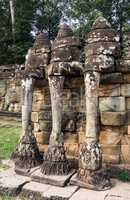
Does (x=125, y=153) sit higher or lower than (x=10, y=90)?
lower

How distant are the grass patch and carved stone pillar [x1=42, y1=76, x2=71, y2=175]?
170 centimetres

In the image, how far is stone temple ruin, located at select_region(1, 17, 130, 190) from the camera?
4.28 metres

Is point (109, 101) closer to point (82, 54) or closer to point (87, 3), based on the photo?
point (82, 54)

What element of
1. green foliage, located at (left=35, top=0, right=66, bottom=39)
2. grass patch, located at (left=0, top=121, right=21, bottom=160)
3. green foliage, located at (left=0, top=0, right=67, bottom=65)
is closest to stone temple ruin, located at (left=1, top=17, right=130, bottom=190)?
grass patch, located at (left=0, top=121, right=21, bottom=160)

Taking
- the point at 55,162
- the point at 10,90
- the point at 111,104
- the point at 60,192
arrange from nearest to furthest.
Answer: the point at 60,192
the point at 55,162
the point at 111,104
the point at 10,90

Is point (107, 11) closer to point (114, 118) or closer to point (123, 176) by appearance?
point (114, 118)

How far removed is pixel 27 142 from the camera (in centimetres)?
492

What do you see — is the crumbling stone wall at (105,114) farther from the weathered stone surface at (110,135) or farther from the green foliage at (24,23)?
the green foliage at (24,23)

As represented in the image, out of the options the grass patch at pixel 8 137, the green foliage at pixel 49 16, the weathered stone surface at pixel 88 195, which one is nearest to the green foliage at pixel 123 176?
the weathered stone surface at pixel 88 195

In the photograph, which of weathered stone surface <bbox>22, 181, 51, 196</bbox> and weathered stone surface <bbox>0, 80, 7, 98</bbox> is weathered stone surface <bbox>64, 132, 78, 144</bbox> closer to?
weathered stone surface <bbox>22, 181, 51, 196</bbox>

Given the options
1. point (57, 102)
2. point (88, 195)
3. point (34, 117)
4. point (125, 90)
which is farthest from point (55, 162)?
point (125, 90)

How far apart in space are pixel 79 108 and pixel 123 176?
1207mm

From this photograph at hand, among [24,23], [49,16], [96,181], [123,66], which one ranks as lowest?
[96,181]

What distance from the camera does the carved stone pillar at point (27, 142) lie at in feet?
16.0
